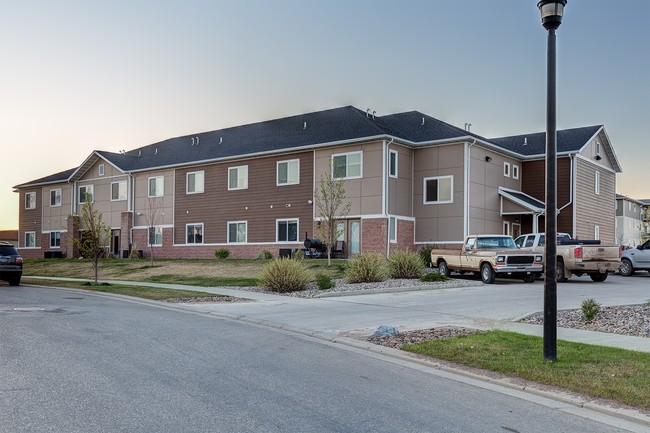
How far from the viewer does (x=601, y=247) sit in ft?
79.5

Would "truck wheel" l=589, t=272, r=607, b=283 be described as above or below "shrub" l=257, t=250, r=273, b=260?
below

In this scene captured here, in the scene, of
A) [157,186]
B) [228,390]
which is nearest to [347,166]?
[157,186]

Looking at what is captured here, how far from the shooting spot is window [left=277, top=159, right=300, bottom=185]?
36.4 meters

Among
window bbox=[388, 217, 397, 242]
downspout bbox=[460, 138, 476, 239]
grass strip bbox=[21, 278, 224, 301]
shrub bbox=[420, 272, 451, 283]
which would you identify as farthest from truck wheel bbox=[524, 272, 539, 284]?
grass strip bbox=[21, 278, 224, 301]

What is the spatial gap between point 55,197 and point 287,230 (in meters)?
24.7

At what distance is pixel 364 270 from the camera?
23141 millimetres

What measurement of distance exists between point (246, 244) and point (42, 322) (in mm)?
25459

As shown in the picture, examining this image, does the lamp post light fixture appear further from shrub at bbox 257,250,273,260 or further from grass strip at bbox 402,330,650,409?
shrub at bbox 257,250,273,260

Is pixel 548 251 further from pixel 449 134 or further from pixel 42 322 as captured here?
pixel 449 134

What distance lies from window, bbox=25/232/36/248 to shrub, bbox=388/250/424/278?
3923 cm

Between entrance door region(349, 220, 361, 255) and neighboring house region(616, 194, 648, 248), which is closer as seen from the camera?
entrance door region(349, 220, 361, 255)

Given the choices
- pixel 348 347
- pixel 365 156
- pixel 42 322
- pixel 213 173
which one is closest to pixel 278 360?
pixel 348 347

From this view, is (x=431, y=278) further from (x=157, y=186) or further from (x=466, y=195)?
(x=157, y=186)

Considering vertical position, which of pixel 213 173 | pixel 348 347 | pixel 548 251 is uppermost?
pixel 213 173
